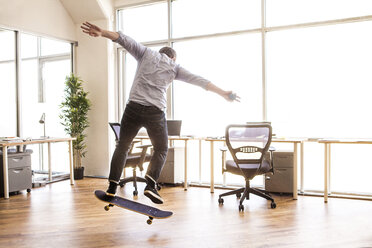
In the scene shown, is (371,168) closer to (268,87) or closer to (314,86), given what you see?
(314,86)

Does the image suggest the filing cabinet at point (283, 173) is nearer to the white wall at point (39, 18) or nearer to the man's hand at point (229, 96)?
the man's hand at point (229, 96)

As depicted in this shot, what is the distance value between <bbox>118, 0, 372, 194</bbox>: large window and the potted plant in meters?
1.72

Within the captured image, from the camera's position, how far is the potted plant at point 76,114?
6.18 m

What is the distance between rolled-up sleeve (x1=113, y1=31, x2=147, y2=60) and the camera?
285cm

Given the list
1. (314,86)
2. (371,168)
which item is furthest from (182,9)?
(371,168)

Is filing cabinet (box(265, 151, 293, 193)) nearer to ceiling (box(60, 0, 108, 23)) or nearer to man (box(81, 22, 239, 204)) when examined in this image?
man (box(81, 22, 239, 204))

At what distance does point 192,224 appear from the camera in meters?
3.35

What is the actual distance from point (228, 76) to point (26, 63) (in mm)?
3628

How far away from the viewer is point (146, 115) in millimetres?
2936

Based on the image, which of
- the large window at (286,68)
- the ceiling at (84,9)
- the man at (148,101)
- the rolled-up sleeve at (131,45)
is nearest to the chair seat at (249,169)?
the large window at (286,68)

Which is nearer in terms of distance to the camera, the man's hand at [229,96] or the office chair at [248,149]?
the man's hand at [229,96]

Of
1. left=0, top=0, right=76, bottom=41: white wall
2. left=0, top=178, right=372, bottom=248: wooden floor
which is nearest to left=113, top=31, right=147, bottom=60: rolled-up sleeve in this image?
left=0, top=178, right=372, bottom=248: wooden floor

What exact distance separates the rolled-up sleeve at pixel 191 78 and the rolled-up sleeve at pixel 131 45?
396 mm

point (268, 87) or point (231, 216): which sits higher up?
point (268, 87)
